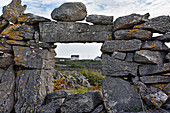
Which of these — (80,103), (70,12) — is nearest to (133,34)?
(70,12)

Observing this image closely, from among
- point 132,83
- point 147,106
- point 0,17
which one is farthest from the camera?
point 0,17

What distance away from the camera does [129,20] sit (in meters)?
3.83

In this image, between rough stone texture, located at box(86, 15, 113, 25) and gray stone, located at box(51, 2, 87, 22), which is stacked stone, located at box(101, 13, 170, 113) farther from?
gray stone, located at box(51, 2, 87, 22)

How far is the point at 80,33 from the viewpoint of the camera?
13.8 ft

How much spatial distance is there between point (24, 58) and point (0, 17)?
4.85 ft

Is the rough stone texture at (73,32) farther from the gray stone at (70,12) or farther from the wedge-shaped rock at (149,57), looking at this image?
the wedge-shaped rock at (149,57)

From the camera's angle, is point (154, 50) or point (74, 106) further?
point (74, 106)

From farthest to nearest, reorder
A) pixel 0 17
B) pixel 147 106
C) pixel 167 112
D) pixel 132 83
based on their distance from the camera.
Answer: pixel 0 17 < pixel 132 83 < pixel 147 106 < pixel 167 112

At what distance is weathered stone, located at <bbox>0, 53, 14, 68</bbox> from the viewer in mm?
4246

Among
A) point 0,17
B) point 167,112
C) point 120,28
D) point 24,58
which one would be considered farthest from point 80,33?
point 167,112

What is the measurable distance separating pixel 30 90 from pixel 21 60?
2.85 feet

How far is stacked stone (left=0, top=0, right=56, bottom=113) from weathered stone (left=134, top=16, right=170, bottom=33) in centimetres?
264

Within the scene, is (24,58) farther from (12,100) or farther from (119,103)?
(119,103)

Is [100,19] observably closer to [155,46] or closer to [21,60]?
[155,46]
